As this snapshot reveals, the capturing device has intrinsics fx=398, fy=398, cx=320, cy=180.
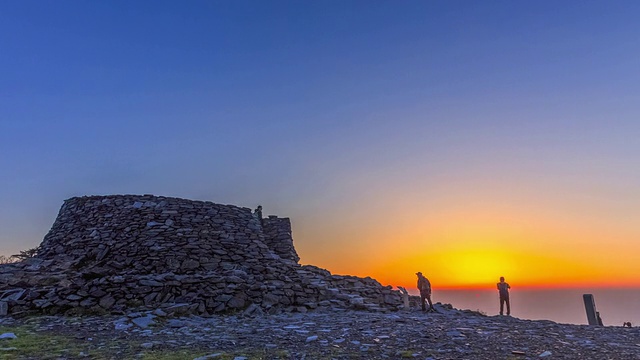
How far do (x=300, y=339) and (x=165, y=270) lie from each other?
8909 mm

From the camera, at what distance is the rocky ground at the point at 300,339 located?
23.3 feet

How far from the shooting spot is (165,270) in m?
15.3

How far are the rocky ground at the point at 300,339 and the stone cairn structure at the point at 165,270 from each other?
4.47 ft

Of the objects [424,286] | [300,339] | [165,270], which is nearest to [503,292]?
[424,286]

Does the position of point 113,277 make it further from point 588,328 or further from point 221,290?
point 588,328

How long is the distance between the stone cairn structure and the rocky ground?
4.47ft

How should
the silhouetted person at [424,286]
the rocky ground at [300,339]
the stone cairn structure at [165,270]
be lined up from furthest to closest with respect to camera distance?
the silhouetted person at [424,286], the stone cairn structure at [165,270], the rocky ground at [300,339]

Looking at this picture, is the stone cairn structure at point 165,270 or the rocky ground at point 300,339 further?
the stone cairn structure at point 165,270

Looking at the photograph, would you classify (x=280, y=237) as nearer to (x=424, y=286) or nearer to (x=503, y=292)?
(x=424, y=286)

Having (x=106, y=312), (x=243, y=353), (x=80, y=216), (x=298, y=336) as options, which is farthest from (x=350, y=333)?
(x=80, y=216)

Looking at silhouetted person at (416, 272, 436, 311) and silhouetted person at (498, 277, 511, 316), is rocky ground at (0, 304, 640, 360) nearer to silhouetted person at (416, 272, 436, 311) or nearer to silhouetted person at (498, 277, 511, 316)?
silhouetted person at (416, 272, 436, 311)

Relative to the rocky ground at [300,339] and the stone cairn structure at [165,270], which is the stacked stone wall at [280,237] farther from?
the rocky ground at [300,339]

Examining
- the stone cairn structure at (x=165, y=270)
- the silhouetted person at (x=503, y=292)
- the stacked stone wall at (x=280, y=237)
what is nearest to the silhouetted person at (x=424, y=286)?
the stone cairn structure at (x=165, y=270)

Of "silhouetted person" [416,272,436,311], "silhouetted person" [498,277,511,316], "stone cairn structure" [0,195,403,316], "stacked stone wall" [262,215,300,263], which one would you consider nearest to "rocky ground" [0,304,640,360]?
"stone cairn structure" [0,195,403,316]
